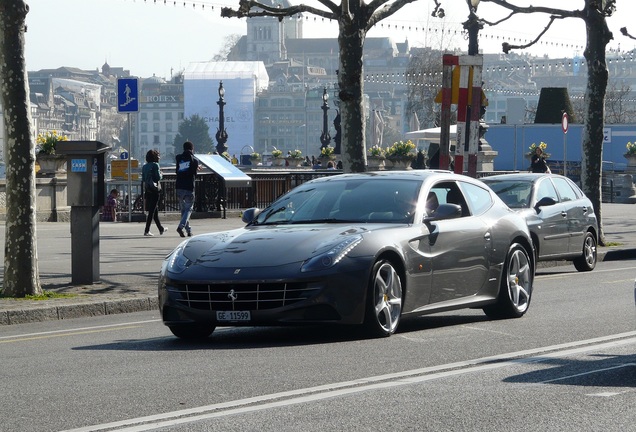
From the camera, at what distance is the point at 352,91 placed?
2264 cm

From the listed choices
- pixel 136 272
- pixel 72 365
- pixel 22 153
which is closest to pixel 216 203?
pixel 136 272

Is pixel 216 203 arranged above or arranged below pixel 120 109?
below

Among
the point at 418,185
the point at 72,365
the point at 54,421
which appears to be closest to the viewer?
the point at 54,421

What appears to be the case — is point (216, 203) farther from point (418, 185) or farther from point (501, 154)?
point (501, 154)

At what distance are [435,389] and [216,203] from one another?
28.5 metres

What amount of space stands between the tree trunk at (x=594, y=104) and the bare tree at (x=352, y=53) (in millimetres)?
→ 4988

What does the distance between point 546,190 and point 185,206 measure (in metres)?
8.64

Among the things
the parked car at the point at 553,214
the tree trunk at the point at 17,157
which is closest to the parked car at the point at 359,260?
the tree trunk at the point at 17,157

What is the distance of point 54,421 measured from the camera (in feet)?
24.8

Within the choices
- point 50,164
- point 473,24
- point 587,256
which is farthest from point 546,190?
point 50,164

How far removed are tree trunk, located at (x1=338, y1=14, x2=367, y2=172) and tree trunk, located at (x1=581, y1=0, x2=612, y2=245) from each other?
584 cm

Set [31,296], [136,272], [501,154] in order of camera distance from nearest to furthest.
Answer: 1. [31,296]
2. [136,272]
3. [501,154]

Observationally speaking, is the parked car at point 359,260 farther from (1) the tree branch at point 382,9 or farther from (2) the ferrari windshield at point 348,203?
(1) the tree branch at point 382,9

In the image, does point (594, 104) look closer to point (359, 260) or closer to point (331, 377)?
point (359, 260)
